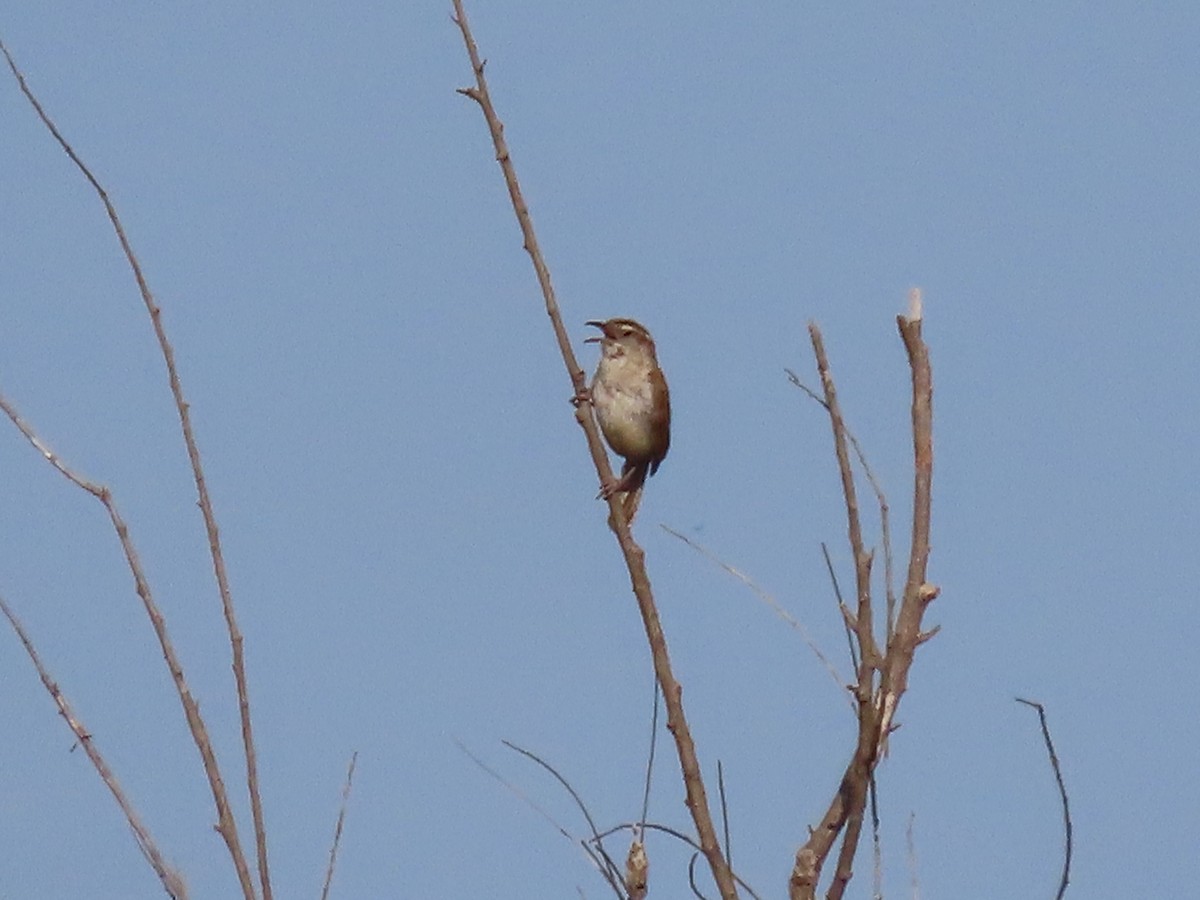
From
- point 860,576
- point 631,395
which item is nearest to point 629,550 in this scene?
point 860,576

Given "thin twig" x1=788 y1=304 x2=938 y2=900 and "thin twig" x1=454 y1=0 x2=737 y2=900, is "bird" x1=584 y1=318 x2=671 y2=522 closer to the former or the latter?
"thin twig" x1=454 y1=0 x2=737 y2=900

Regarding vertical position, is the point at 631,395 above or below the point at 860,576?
above

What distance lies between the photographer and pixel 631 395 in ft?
31.4

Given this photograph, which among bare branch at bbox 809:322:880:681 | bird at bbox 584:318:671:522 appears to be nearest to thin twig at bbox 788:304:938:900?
bare branch at bbox 809:322:880:681

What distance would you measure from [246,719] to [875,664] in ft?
3.47

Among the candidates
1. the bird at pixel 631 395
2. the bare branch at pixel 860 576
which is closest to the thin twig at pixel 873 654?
the bare branch at pixel 860 576

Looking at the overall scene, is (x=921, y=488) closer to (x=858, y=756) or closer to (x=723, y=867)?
(x=858, y=756)

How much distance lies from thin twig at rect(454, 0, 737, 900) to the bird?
5472mm

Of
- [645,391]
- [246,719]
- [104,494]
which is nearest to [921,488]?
[246,719]

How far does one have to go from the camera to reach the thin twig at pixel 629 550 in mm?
2781

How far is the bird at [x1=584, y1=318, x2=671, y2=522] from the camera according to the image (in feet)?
31.4

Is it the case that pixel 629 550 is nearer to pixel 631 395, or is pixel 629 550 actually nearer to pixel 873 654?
pixel 873 654

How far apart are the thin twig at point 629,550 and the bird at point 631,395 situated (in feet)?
18.0

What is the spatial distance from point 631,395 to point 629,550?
6311mm
